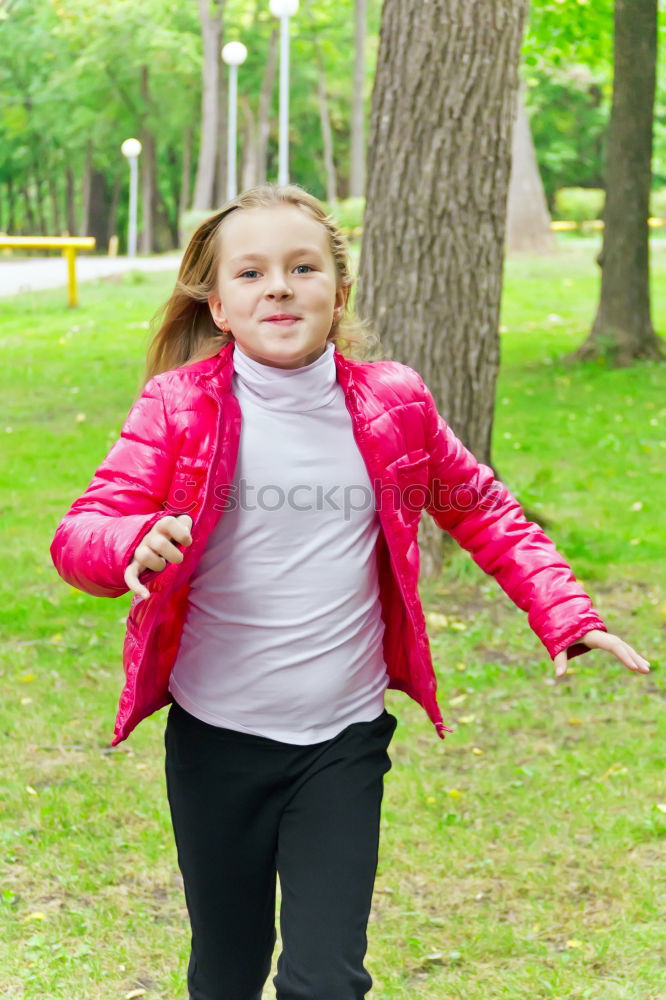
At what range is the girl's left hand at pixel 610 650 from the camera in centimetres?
246

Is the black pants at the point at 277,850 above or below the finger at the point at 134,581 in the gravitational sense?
below

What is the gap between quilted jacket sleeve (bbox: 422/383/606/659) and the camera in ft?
8.36

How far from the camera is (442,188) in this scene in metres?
6.02

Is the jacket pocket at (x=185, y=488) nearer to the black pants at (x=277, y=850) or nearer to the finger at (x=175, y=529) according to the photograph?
the finger at (x=175, y=529)

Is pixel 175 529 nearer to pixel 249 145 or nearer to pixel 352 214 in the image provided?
pixel 352 214

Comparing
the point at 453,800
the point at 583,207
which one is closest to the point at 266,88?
the point at 583,207

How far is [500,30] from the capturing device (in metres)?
5.92

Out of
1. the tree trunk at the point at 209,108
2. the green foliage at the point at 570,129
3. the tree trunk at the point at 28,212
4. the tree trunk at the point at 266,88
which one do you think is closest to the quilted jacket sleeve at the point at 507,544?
the tree trunk at the point at 209,108

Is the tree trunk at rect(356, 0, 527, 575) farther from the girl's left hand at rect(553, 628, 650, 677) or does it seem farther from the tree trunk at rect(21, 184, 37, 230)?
the tree trunk at rect(21, 184, 37, 230)

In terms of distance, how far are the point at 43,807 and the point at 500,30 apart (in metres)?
3.85

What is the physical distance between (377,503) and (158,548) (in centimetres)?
58

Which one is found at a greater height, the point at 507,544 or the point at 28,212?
the point at 507,544

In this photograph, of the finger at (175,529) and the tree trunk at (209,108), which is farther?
the tree trunk at (209,108)

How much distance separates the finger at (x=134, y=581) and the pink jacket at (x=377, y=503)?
5 centimetres
